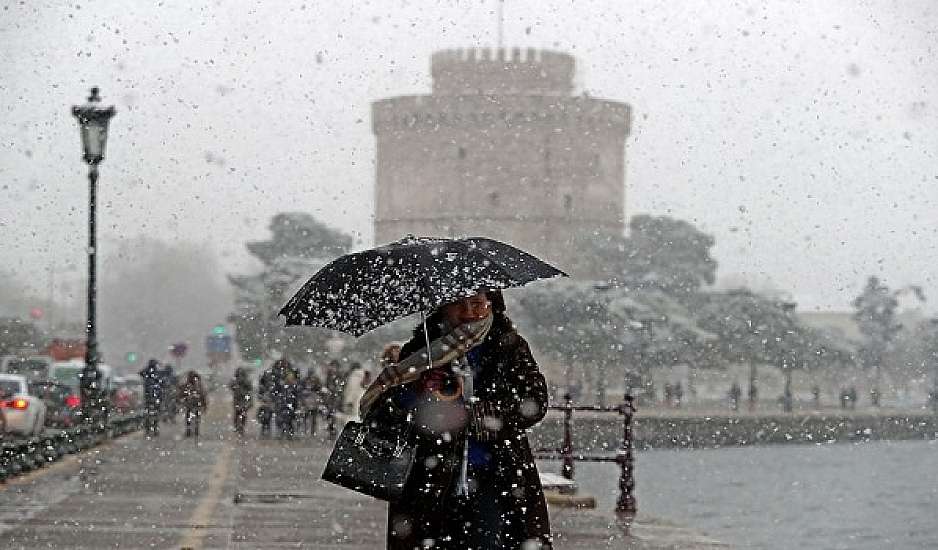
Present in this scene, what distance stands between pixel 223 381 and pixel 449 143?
22.0 metres

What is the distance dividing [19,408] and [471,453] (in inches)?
872

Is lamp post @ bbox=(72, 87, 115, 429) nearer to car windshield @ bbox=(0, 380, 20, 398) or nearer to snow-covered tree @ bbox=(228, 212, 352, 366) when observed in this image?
car windshield @ bbox=(0, 380, 20, 398)

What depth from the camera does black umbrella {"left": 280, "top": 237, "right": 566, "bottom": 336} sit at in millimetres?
6410

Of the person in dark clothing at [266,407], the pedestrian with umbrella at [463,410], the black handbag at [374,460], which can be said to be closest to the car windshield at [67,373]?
the person in dark clothing at [266,407]

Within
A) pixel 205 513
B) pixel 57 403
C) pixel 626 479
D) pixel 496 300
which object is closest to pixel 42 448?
pixel 205 513

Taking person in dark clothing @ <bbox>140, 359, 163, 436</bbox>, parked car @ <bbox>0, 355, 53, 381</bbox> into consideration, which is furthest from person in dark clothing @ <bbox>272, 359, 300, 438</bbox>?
parked car @ <bbox>0, 355, 53, 381</bbox>

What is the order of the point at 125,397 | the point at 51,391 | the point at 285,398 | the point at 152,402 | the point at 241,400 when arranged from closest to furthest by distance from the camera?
1. the point at 285,398
2. the point at 152,402
3. the point at 241,400
4. the point at 51,391
5. the point at 125,397

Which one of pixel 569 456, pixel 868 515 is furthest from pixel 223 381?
pixel 569 456

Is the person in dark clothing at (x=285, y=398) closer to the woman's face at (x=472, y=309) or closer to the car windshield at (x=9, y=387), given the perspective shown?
the car windshield at (x=9, y=387)

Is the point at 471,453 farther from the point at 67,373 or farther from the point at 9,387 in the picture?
the point at 67,373

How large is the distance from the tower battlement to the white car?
67.8 metres

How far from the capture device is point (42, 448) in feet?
61.2

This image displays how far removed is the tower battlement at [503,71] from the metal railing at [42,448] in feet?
229

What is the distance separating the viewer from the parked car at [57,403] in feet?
112
